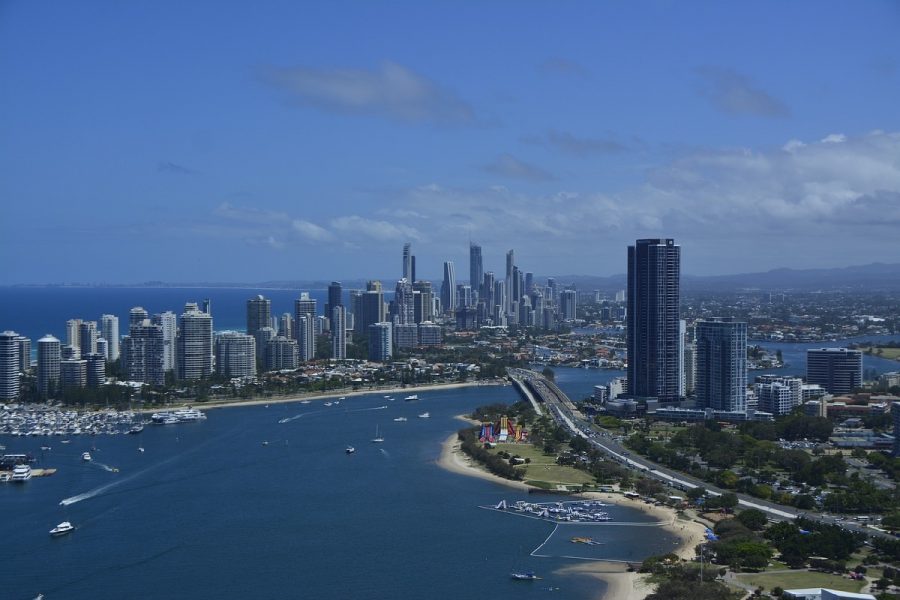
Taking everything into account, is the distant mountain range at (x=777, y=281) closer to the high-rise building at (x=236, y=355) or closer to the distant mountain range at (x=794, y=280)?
the distant mountain range at (x=794, y=280)

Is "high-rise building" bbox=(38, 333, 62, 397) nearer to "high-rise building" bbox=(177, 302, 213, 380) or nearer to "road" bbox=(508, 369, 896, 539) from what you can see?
"high-rise building" bbox=(177, 302, 213, 380)

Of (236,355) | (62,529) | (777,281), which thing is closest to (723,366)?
(236,355)

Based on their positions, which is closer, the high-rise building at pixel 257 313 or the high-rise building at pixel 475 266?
the high-rise building at pixel 257 313

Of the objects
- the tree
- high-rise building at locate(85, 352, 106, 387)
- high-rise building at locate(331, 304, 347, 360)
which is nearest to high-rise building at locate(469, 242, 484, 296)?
high-rise building at locate(331, 304, 347, 360)

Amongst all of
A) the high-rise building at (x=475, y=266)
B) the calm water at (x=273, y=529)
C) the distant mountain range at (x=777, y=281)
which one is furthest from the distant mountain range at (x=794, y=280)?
the calm water at (x=273, y=529)

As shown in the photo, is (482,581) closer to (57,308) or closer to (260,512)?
(260,512)

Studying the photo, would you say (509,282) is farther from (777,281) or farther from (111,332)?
(777,281)
